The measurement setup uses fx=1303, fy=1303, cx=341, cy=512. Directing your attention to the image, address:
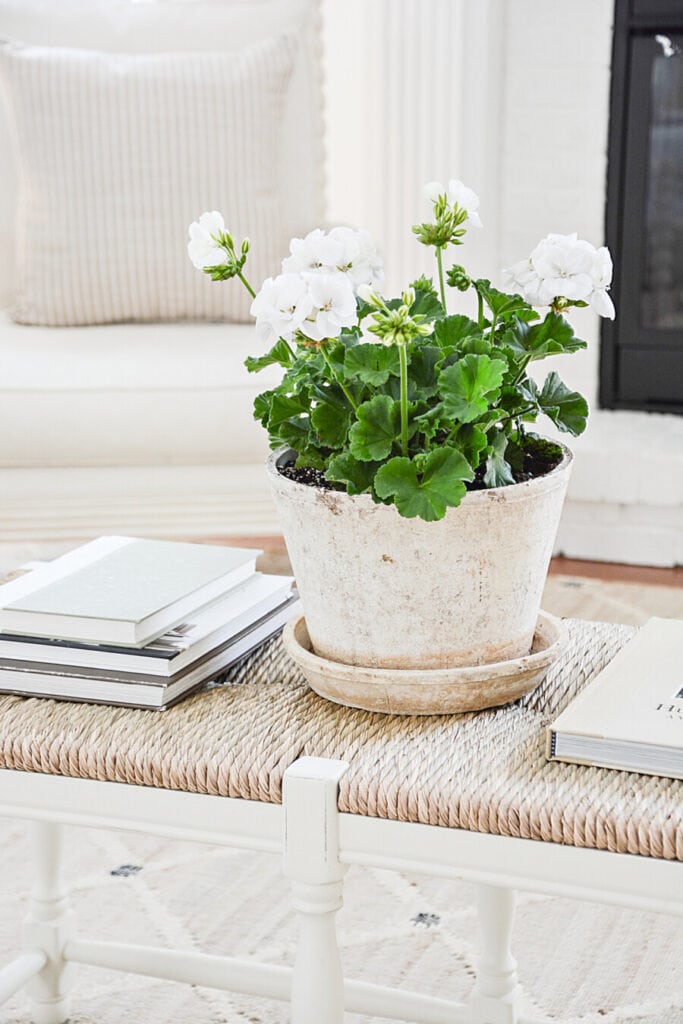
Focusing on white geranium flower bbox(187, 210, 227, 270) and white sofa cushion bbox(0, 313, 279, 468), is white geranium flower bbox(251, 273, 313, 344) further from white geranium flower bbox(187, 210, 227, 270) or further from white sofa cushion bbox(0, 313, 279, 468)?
white sofa cushion bbox(0, 313, 279, 468)

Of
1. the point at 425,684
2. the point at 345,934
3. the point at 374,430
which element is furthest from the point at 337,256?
the point at 345,934

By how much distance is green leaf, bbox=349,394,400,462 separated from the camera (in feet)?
2.55

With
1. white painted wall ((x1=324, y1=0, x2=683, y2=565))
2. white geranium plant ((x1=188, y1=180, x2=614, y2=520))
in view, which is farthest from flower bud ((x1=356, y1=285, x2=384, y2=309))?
white painted wall ((x1=324, y1=0, x2=683, y2=565))

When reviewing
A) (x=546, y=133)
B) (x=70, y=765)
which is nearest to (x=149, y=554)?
(x=70, y=765)

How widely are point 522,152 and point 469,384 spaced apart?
1.93 metres

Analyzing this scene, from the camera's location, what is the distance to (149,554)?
1.02m

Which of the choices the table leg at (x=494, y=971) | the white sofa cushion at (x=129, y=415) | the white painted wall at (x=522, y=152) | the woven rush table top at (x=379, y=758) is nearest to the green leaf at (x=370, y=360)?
the woven rush table top at (x=379, y=758)

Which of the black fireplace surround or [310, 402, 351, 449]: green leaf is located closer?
[310, 402, 351, 449]: green leaf

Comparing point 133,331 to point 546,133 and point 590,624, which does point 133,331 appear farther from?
point 590,624

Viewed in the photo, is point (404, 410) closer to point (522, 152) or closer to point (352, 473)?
point (352, 473)

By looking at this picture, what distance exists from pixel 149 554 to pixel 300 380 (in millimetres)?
255

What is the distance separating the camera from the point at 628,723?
2.56 feet

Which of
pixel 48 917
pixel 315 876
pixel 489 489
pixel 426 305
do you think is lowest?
pixel 48 917

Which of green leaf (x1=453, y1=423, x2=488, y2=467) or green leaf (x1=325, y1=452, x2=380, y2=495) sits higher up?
green leaf (x1=453, y1=423, x2=488, y2=467)
